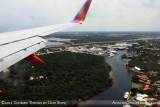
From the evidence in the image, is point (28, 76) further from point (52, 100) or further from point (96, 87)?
point (96, 87)

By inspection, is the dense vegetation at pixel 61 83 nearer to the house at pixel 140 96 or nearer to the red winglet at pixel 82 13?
the house at pixel 140 96

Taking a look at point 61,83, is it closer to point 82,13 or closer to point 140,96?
point 140,96

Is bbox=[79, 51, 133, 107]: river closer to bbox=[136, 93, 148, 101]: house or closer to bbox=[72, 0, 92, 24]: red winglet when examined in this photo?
bbox=[136, 93, 148, 101]: house

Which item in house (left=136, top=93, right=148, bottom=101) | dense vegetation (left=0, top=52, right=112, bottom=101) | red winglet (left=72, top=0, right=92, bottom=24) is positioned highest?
red winglet (left=72, top=0, right=92, bottom=24)

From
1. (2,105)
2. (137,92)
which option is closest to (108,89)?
(137,92)

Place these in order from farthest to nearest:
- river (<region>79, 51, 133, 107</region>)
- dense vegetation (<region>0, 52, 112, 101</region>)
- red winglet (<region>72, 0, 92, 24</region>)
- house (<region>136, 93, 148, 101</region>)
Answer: house (<region>136, 93, 148, 101</region>), river (<region>79, 51, 133, 107</region>), dense vegetation (<region>0, 52, 112, 101</region>), red winglet (<region>72, 0, 92, 24</region>)

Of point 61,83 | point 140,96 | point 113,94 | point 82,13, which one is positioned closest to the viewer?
point 82,13

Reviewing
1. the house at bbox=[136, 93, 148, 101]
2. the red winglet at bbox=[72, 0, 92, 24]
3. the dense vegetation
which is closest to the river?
the dense vegetation

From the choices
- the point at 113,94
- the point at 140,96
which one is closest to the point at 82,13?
the point at 113,94

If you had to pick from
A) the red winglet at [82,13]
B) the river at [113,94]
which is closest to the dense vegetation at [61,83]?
the river at [113,94]
